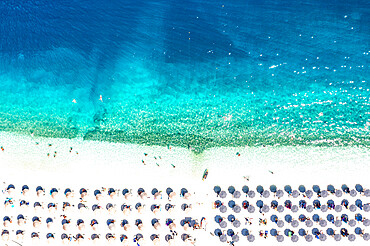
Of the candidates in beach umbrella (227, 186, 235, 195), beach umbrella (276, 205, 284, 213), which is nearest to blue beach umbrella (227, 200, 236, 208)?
beach umbrella (227, 186, 235, 195)

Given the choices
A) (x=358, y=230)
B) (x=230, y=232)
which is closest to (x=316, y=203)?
(x=358, y=230)

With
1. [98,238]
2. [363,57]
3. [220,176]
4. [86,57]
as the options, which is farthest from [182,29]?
[98,238]

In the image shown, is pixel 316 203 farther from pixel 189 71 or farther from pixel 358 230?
pixel 189 71

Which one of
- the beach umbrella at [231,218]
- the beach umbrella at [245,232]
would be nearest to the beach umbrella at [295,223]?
the beach umbrella at [245,232]

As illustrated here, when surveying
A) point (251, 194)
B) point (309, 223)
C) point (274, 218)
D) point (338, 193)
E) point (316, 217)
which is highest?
point (338, 193)

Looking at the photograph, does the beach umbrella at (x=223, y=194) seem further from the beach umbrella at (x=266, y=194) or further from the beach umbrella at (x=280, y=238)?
the beach umbrella at (x=280, y=238)

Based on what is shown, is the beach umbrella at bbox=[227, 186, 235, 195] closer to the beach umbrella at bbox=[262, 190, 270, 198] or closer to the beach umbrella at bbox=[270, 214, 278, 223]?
the beach umbrella at bbox=[262, 190, 270, 198]
